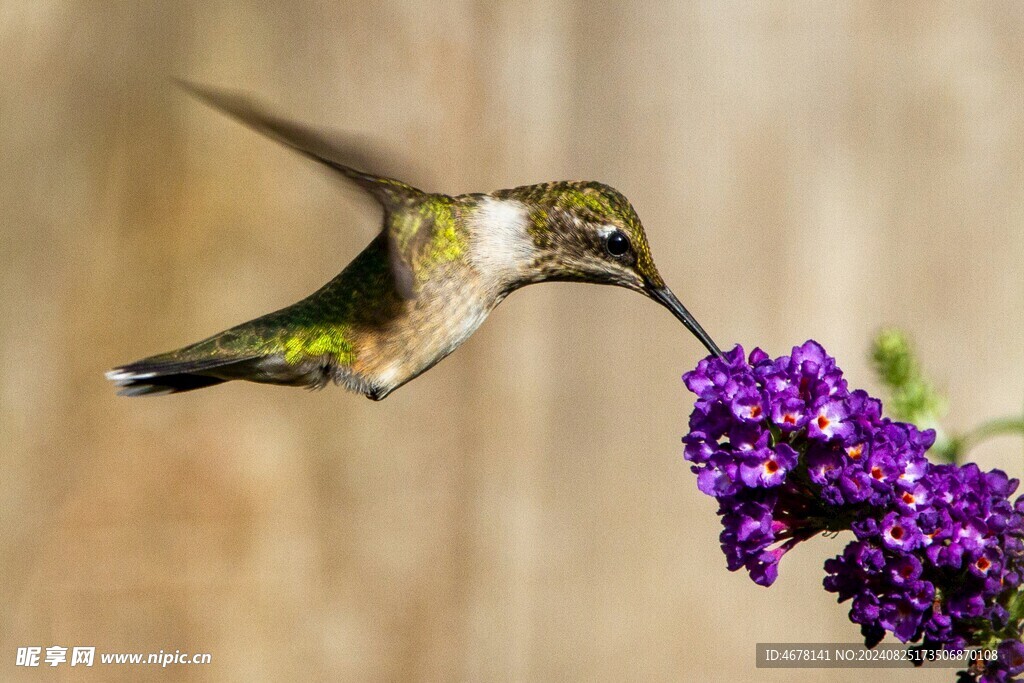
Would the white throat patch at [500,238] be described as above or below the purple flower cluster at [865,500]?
above

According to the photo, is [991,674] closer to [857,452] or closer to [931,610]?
[931,610]

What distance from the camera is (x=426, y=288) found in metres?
2.90

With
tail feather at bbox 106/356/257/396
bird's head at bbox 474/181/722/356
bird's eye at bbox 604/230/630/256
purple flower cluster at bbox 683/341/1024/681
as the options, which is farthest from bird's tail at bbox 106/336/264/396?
purple flower cluster at bbox 683/341/1024/681

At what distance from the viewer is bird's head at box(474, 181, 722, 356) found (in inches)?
115

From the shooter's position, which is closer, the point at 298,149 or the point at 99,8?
the point at 298,149

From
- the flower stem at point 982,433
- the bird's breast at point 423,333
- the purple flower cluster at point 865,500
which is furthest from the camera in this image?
the bird's breast at point 423,333

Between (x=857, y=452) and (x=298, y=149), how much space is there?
1301 mm

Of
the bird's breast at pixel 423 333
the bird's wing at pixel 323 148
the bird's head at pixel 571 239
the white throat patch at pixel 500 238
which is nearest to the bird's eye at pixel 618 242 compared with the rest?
the bird's head at pixel 571 239

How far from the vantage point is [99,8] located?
4.41m

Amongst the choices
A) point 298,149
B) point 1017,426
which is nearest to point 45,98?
point 298,149

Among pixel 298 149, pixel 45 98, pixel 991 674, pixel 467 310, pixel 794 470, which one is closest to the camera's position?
pixel 991 674

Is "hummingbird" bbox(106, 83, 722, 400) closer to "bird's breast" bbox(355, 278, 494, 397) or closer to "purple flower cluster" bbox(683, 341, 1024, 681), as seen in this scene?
"bird's breast" bbox(355, 278, 494, 397)

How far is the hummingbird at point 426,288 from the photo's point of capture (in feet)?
9.50

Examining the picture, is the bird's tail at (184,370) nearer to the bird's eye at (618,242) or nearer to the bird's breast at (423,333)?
the bird's breast at (423,333)
